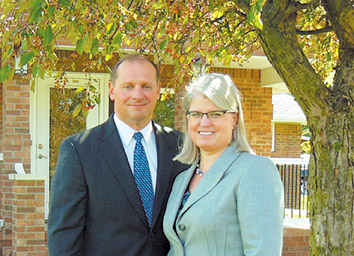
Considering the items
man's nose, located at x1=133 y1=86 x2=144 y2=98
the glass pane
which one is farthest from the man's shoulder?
the glass pane

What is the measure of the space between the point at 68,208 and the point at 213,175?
80 cm

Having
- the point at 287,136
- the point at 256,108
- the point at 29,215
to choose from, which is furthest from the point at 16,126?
the point at 287,136

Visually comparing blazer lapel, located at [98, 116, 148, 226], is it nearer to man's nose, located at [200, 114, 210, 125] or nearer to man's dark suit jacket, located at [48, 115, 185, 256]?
man's dark suit jacket, located at [48, 115, 185, 256]

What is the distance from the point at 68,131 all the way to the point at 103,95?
33.5 inches

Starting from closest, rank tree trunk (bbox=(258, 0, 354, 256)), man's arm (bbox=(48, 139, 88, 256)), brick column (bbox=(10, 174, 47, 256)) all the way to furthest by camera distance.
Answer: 1. man's arm (bbox=(48, 139, 88, 256))
2. tree trunk (bbox=(258, 0, 354, 256))
3. brick column (bbox=(10, 174, 47, 256))

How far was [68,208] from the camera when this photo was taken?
3295 millimetres

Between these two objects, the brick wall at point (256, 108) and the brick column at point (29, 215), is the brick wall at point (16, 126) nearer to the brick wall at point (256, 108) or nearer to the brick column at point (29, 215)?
the brick column at point (29, 215)

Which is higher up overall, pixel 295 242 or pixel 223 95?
pixel 223 95

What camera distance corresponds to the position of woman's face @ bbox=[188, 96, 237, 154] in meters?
3.12

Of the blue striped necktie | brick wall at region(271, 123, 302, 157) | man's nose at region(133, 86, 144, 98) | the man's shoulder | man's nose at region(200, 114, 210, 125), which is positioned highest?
man's nose at region(133, 86, 144, 98)

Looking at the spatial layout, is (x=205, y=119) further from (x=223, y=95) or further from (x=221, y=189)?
(x=221, y=189)

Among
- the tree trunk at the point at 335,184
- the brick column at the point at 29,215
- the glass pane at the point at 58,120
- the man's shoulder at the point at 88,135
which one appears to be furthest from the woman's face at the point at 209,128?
the glass pane at the point at 58,120

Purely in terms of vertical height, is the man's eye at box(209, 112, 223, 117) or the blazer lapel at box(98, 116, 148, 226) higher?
the man's eye at box(209, 112, 223, 117)

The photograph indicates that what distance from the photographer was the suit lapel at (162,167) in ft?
11.3
